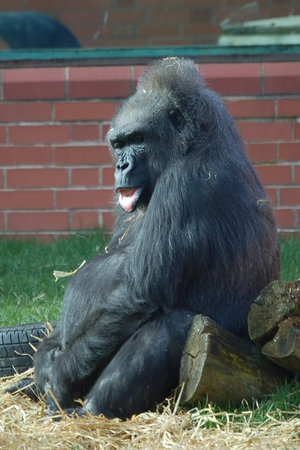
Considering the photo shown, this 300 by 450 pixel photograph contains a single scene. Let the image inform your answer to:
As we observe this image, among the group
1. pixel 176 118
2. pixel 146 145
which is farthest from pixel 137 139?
pixel 176 118

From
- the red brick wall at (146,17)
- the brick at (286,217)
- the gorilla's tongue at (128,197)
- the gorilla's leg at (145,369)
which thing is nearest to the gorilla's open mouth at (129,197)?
the gorilla's tongue at (128,197)

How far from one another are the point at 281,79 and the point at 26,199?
2.34 meters

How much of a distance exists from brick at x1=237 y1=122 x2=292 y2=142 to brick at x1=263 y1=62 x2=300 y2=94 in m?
0.27

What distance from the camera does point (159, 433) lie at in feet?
11.2

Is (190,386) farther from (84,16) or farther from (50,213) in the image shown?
(84,16)

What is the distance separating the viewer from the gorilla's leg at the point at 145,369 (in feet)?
11.8

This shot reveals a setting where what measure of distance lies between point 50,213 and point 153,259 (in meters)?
3.65

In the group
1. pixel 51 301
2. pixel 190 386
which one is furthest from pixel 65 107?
pixel 190 386

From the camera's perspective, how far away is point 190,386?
3541 millimetres

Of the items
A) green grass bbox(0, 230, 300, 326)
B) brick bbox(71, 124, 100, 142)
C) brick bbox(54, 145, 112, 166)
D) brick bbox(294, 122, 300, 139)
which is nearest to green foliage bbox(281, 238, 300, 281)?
green grass bbox(0, 230, 300, 326)

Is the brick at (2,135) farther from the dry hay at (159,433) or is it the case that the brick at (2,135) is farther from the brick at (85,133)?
the dry hay at (159,433)

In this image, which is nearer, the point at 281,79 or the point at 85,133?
the point at 281,79

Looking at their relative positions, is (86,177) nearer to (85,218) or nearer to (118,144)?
(85,218)

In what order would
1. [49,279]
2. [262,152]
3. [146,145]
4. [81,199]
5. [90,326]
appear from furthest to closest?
[81,199] → [262,152] → [49,279] → [146,145] → [90,326]
